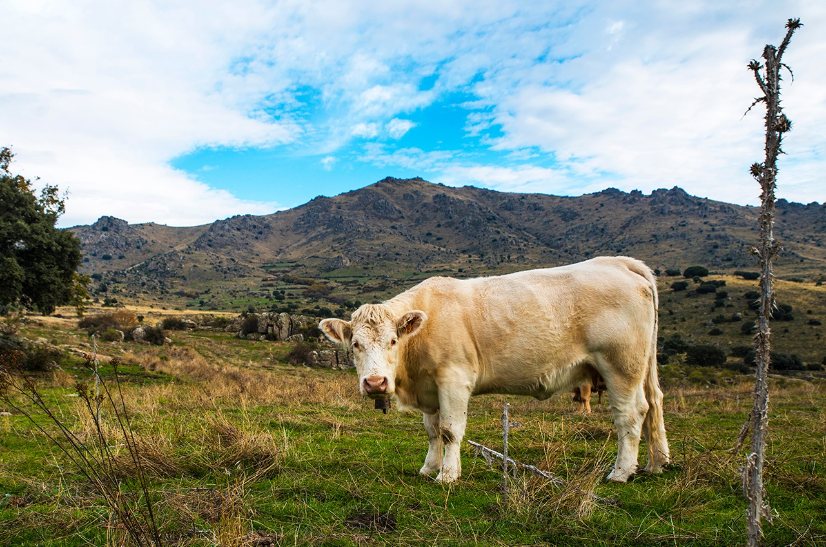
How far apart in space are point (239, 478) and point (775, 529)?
6.37 metres

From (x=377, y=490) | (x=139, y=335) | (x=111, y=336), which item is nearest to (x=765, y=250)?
(x=377, y=490)

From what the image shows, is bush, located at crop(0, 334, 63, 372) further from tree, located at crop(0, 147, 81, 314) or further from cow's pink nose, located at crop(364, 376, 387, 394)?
cow's pink nose, located at crop(364, 376, 387, 394)

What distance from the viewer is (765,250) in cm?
352

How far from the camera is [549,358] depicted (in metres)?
7.74

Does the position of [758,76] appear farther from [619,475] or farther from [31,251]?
[31,251]

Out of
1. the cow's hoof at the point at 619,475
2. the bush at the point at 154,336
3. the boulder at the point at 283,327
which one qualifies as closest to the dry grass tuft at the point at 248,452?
the cow's hoof at the point at 619,475

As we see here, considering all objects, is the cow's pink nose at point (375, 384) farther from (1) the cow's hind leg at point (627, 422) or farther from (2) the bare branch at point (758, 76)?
(2) the bare branch at point (758, 76)

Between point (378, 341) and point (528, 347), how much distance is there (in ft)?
7.64

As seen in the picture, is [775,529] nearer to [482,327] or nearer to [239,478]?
[482,327]

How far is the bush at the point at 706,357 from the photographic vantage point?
45.5 meters

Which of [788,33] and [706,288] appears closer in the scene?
[788,33]

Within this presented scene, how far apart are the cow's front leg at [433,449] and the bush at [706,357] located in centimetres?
4538

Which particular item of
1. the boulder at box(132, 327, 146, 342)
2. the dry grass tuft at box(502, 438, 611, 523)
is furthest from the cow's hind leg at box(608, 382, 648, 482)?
the boulder at box(132, 327, 146, 342)

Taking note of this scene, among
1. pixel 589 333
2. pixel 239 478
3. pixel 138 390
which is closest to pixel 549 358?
pixel 589 333
